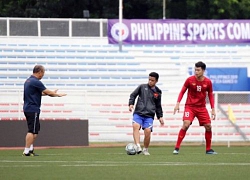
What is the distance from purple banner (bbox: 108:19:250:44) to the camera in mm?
41531

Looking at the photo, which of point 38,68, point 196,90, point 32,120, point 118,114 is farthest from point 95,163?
point 118,114

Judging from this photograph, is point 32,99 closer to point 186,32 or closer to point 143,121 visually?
point 143,121

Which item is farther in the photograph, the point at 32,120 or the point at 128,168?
the point at 32,120

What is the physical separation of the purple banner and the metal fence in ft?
6.09

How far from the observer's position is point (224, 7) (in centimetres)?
5594

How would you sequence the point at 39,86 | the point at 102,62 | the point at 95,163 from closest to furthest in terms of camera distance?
1. the point at 95,163
2. the point at 39,86
3. the point at 102,62

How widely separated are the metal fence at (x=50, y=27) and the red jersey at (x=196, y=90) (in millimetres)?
21013

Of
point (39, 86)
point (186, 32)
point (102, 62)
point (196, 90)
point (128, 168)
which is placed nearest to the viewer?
point (128, 168)

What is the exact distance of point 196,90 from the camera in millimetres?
19031

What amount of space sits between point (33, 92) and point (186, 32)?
23791mm

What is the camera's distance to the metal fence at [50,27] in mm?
39750

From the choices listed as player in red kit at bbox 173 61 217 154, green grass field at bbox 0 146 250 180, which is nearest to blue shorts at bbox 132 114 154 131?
player in red kit at bbox 173 61 217 154

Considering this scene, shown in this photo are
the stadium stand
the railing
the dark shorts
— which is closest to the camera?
the dark shorts

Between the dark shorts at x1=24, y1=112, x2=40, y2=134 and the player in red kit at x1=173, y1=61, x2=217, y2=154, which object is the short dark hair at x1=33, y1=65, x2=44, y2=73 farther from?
the player in red kit at x1=173, y1=61, x2=217, y2=154
